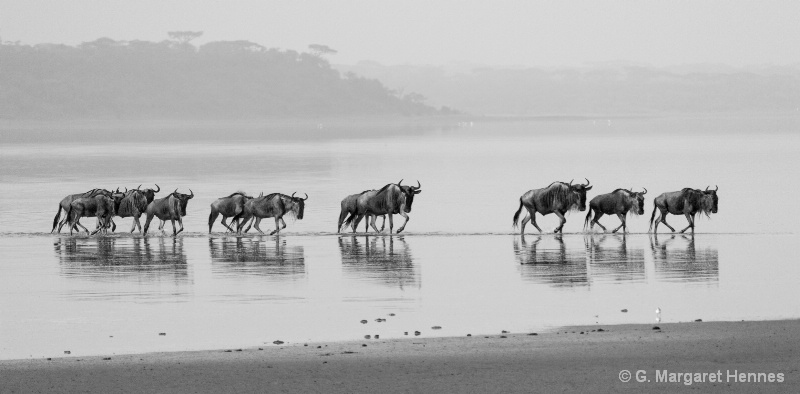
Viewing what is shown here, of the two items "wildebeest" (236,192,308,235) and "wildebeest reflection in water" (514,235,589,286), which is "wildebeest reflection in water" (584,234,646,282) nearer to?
"wildebeest reflection in water" (514,235,589,286)

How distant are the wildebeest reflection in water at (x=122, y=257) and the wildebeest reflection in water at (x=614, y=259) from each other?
6.91 meters

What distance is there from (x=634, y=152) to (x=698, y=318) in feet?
235

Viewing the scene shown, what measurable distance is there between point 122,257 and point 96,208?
4.72 m

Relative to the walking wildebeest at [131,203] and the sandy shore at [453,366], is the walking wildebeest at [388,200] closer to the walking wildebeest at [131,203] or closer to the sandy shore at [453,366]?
the walking wildebeest at [131,203]

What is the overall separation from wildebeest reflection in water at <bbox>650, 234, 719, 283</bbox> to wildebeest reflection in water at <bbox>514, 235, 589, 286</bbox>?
1334 mm

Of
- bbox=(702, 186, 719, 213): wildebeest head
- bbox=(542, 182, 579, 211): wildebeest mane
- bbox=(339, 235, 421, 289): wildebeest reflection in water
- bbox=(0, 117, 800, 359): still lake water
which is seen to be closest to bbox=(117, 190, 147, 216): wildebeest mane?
bbox=(0, 117, 800, 359): still lake water

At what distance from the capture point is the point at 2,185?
2057 inches

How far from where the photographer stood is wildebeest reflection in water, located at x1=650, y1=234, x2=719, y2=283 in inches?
840

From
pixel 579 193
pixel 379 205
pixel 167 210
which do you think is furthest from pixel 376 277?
pixel 167 210

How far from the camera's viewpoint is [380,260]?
24.0 m

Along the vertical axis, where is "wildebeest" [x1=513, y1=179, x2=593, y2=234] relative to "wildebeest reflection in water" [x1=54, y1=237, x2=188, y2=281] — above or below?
above

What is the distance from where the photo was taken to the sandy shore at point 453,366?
12180 mm

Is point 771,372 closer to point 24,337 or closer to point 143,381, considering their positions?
point 143,381

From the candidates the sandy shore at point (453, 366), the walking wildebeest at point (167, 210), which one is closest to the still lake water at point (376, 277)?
the walking wildebeest at point (167, 210)
